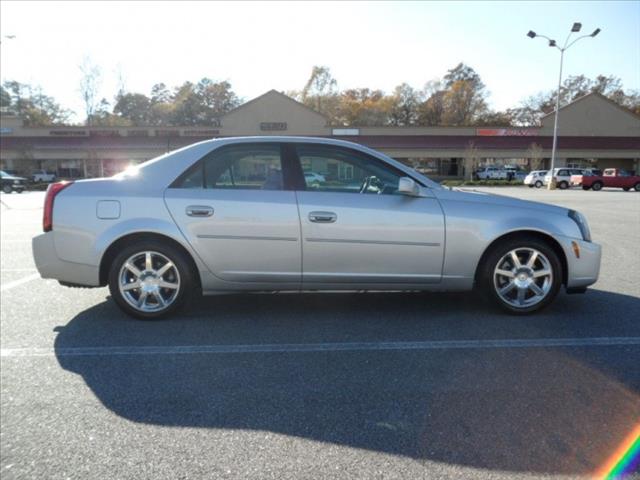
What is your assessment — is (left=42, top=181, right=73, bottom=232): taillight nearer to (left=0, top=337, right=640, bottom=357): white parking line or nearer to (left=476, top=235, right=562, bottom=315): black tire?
(left=0, top=337, right=640, bottom=357): white parking line

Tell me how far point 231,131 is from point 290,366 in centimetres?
5498

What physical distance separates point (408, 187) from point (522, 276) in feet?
4.59

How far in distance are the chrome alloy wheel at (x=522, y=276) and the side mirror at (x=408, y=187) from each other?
3.39 ft

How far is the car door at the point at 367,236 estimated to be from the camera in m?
4.19

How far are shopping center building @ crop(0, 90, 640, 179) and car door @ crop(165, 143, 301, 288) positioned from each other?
49817mm

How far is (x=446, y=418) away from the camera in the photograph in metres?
2.68

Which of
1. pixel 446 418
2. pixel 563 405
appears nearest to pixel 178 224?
pixel 446 418

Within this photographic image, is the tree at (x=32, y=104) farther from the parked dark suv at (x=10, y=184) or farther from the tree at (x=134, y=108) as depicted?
the parked dark suv at (x=10, y=184)

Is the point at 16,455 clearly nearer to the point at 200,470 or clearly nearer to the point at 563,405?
the point at 200,470

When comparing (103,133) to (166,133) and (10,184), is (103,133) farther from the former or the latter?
(10,184)

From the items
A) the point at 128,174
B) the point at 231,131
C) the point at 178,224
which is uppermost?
the point at 231,131

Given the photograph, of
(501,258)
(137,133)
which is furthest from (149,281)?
(137,133)

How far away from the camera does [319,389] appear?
304 cm

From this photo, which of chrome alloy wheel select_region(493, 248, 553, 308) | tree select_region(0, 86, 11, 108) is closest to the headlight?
chrome alloy wheel select_region(493, 248, 553, 308)
